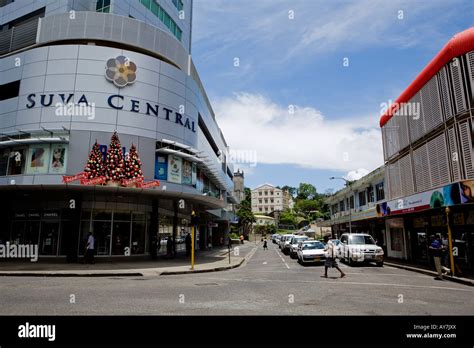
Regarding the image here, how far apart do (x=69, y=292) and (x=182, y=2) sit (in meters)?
37.3

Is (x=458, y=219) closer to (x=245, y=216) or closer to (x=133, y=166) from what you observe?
(x=133, y=166)

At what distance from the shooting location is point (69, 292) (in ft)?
33.3

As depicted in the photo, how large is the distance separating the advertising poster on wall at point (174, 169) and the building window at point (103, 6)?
44.5ft

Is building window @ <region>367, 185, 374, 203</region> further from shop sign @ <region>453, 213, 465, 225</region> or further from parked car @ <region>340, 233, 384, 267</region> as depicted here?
shop sign @ <region>453, 213, 465, 225</region>

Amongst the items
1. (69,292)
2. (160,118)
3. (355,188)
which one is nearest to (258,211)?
(355,188)

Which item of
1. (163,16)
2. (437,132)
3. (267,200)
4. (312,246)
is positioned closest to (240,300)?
(312,246)

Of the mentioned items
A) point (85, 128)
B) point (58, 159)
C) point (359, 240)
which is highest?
point (85, 128)

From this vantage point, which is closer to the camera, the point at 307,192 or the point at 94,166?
the point at 94,166

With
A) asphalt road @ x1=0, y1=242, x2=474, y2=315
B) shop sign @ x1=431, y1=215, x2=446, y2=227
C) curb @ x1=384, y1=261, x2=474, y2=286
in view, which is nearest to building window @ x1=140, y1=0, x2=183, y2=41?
asphalt road @ x1=0, y1=242, x2=474, y2=315

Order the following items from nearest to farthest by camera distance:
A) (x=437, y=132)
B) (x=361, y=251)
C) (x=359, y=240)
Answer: (x=437, y=132) → (x=361, y=251) → (x=359, y=240)

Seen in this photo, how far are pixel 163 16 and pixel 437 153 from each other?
27.9 metres

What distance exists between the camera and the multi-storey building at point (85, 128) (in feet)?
70.8

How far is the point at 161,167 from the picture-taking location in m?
24.2

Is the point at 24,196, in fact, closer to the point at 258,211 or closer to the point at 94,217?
the point at 94,217
